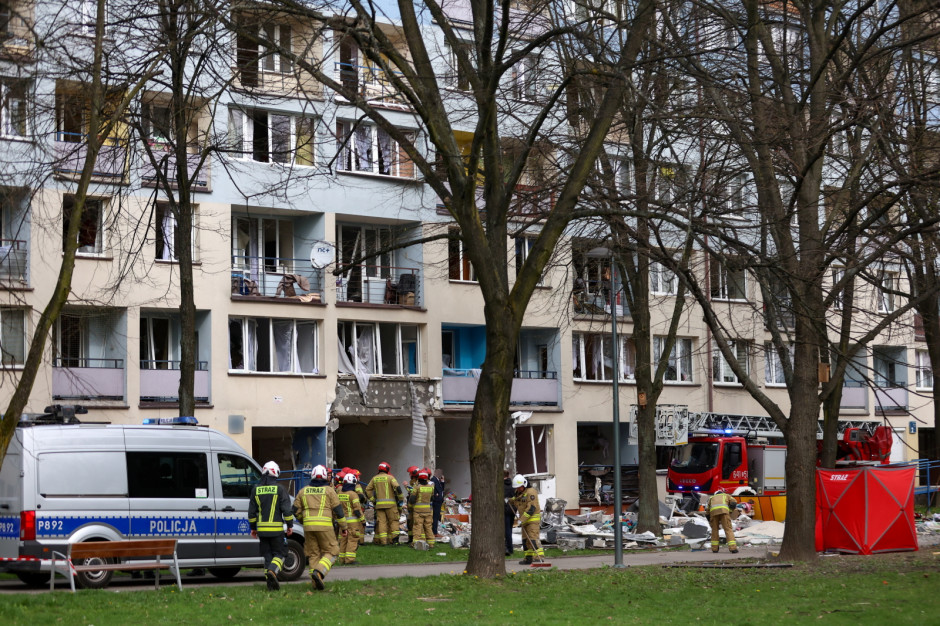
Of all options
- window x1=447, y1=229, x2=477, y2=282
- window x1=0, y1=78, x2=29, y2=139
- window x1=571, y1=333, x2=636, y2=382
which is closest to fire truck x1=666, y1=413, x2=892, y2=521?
window x1=571, y1=333, x2=636, y2=382

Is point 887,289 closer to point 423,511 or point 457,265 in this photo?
point 423,511

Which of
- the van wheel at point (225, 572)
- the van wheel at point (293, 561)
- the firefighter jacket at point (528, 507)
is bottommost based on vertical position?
the van wheel at point (225, 572)

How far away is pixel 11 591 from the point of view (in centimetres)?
1662

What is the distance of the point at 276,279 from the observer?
1455 inches

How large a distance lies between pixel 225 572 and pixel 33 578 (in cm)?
323

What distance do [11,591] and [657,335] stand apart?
31.4 m

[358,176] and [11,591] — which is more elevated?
[358,176]

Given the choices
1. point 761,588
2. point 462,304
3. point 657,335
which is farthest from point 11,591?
point 657,335

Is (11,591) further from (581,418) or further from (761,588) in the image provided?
(581,418)

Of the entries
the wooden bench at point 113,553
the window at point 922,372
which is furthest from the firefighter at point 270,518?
the window at point 922,372

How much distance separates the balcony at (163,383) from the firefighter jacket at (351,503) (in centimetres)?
1161

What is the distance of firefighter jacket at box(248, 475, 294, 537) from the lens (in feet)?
53.1

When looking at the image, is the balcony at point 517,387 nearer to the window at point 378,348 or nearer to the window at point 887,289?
the window at point 378,348

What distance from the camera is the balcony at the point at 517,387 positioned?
39344 mm
